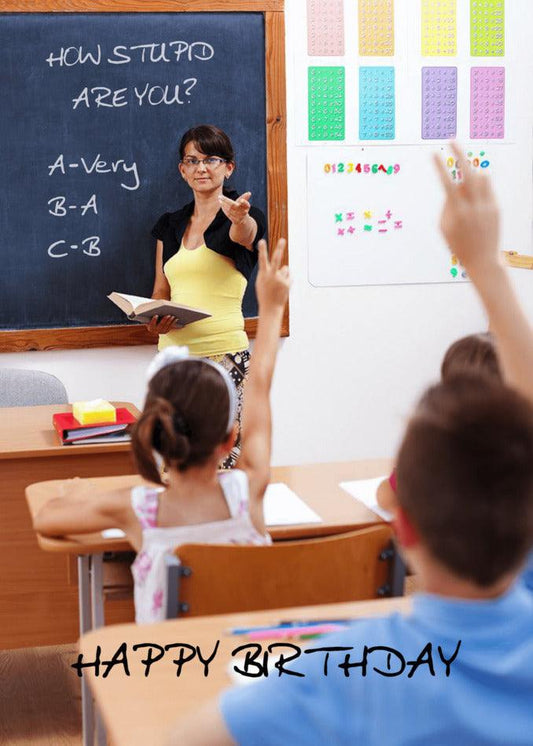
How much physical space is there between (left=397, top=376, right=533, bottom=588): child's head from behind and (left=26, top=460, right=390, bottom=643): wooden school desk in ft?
4.02

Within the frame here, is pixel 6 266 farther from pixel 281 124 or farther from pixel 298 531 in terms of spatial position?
pixel 298 531

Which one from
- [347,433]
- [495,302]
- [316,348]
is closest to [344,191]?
[316,348]

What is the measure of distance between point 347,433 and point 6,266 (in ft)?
5.42

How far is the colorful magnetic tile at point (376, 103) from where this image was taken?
14.6ft

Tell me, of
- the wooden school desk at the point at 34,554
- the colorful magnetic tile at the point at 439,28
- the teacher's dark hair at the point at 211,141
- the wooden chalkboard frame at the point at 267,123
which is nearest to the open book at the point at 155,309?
the wooden chalkboard frame at the point at 267,123

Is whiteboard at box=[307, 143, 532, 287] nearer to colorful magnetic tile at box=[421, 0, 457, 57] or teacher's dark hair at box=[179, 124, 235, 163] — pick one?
colorful magnetic tile at box=[421, 0, 457, 57]

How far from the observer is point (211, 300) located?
12.7 feet

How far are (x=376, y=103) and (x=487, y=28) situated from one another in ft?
2.05

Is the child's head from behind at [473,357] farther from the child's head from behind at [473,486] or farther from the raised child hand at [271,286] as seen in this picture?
the child's head from behind at [473,486]

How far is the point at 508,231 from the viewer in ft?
15.6

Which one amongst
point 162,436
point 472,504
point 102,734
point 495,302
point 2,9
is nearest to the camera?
point 472,504

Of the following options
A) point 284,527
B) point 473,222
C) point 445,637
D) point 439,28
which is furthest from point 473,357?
point 439,28

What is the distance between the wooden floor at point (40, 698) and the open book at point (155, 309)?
44.9 inches

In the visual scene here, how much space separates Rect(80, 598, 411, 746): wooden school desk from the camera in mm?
1208
